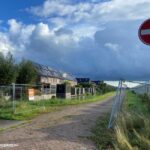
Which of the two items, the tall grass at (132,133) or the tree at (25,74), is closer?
the tall grass at (132,133)

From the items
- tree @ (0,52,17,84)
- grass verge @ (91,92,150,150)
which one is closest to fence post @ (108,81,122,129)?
grass verge @ (91,92,150,150)

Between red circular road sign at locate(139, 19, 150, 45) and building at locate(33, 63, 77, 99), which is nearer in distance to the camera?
Result: red circular road sign at locate(139, 19, 150, 45)

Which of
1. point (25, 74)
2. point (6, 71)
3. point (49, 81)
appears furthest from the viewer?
point (49, 81)

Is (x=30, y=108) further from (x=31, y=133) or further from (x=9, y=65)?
(x=9, y=65)

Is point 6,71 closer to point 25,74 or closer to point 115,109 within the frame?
point 25,74

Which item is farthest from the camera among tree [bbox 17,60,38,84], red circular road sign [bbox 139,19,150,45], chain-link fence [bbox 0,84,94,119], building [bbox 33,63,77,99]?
tree [bbox 17,60,38,84]

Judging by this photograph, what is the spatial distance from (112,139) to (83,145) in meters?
0.96

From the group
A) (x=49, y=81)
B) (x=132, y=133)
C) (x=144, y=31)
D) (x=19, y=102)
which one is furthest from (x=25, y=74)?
(x=144, y=31)

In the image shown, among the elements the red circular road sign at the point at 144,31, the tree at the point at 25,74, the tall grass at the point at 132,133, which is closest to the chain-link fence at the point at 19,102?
the tall grass at the point at 132,133

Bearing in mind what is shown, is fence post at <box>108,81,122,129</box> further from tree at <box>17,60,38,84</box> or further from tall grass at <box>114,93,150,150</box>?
tree at <box>17,60,38,84</box>

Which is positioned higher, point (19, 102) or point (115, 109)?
point (115, 109)

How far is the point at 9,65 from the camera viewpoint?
151 feet

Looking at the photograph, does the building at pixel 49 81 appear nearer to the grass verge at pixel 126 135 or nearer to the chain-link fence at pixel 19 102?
the chain-link fence at pixel 19 102

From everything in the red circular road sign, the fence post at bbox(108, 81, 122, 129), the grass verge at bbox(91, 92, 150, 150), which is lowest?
the grass verge at bbox(91, 92, 150, 150)
